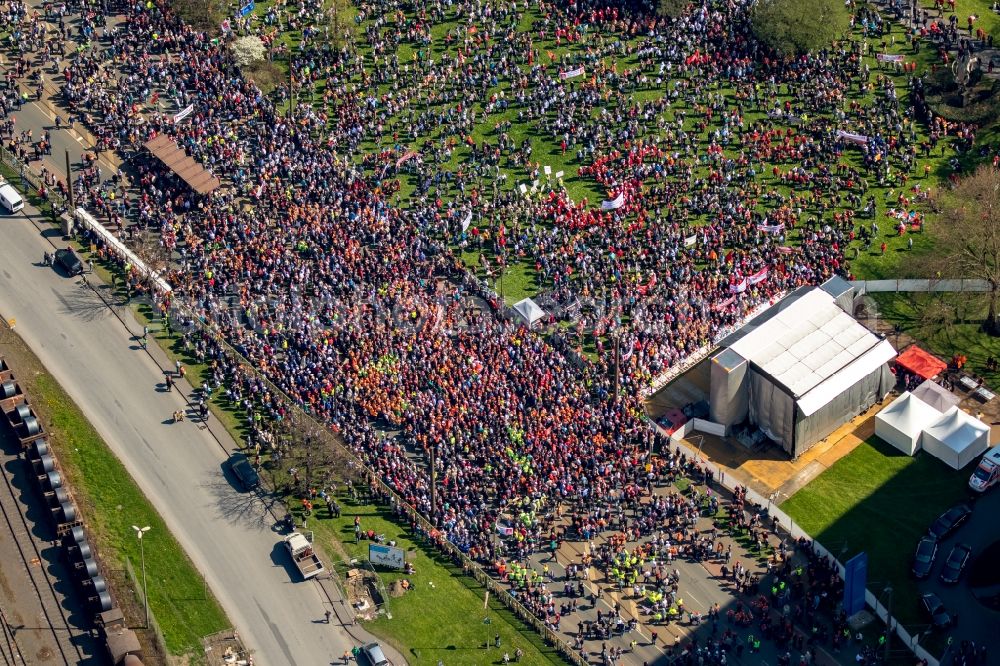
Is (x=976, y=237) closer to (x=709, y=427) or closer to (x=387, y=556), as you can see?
(x=709, y=427)

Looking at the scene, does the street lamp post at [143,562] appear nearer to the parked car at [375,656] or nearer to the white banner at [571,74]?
the parked car at [375,656]

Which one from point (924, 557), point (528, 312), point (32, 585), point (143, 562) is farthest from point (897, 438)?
point (32, 585)

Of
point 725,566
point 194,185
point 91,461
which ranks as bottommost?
point 725,566

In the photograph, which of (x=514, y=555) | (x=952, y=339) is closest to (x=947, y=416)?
(x=952, y=339)

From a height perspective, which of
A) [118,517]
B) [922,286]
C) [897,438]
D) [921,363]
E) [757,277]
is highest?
[757,277]

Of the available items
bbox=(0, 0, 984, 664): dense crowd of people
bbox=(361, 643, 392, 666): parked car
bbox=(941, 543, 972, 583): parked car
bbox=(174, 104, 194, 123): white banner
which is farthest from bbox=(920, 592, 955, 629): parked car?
bbox=(174, 104, 194, 123): white banner

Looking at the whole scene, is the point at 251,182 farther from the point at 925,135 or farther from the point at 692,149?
the point at 925,135
